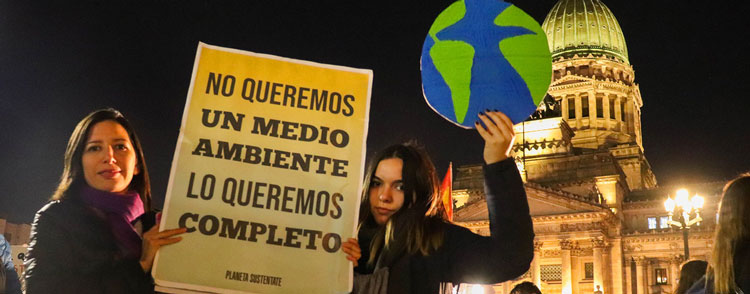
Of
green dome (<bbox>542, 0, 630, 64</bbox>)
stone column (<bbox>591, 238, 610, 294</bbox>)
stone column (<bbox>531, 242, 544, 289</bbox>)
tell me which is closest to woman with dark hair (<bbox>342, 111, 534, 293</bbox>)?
stone column (<bbox>531, 242, 544, 289</bbox>)

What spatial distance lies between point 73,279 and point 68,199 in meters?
0.48

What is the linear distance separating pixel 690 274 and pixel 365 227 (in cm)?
460

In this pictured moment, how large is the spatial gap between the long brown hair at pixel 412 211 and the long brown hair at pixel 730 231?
1.91 m

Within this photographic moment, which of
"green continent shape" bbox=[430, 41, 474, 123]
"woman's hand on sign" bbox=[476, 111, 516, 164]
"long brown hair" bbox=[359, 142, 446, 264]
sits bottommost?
"long brown hair" bbox=[359, 142, 446, 264]

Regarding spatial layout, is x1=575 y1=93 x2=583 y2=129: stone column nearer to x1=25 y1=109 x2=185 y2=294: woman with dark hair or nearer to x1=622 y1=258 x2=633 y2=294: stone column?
x1=622 y1=258 x2=633 y2=294: stone column

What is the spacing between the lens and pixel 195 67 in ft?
13.0

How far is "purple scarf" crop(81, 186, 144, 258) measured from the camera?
3611 millimetres

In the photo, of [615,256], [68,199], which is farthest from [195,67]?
[615,256]

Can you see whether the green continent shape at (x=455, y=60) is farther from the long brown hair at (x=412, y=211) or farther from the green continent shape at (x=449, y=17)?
the long brown hair at (x=412, y=211)

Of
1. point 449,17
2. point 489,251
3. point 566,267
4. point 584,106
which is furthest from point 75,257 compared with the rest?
point 584,106

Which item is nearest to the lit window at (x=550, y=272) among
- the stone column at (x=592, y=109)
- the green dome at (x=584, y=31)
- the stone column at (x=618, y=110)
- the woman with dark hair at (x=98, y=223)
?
the stone column at (x=592, y=109)

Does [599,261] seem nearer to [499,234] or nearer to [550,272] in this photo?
[550,272]

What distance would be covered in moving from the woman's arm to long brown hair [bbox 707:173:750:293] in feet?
5.09

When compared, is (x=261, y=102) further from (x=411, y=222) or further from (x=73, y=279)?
(x=73, y=279)
